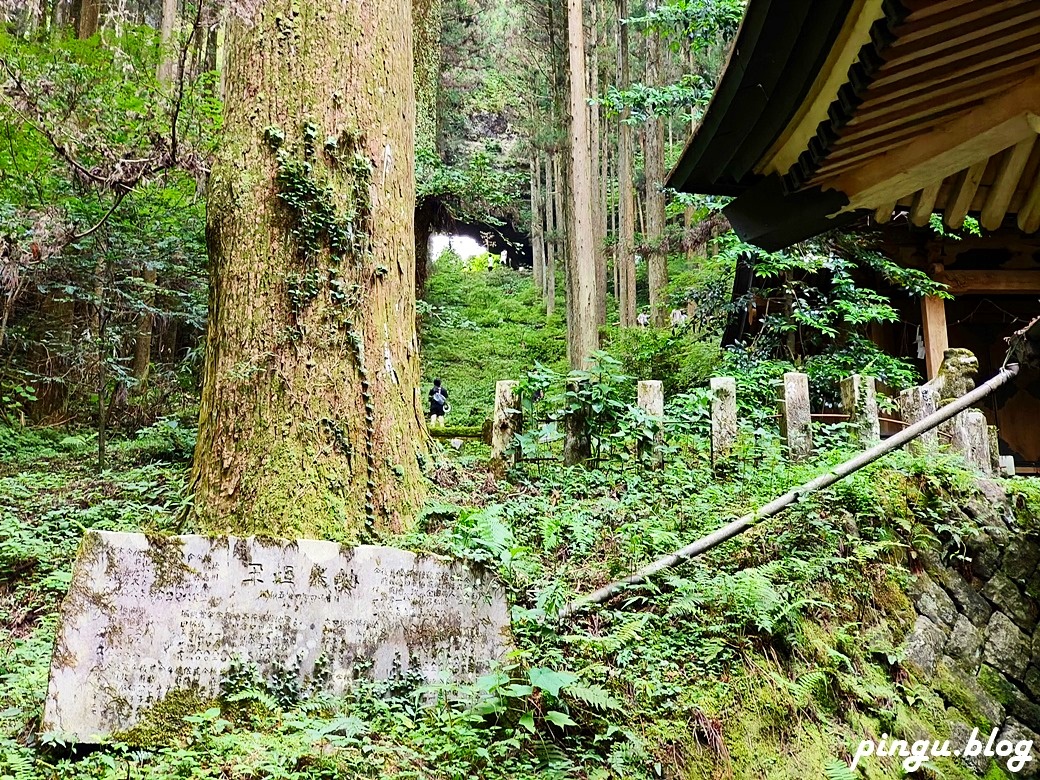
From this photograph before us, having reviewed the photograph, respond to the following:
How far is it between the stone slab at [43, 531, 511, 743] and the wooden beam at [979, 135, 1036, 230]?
2.93 metres

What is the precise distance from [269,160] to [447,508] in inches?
101

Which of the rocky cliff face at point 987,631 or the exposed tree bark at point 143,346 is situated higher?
the exposed tree bark at point 143,346

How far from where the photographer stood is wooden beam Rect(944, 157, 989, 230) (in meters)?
2.87

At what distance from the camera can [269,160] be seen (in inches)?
172

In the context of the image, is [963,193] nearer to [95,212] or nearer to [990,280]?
[95,212]

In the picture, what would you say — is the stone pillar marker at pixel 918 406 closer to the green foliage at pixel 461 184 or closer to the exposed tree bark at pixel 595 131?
the green foliage at pixel 461 184

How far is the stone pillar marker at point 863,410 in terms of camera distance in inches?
240

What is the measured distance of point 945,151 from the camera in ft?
8.29

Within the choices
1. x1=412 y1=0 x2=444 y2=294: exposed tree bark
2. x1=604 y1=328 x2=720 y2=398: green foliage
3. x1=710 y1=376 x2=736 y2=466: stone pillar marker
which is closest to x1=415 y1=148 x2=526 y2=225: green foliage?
x1=412 y1=0 x2=444 y2=294: exposed tree bark

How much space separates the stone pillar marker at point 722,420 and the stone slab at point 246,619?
3.08 meters

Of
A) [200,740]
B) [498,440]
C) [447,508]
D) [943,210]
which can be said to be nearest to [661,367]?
[498,440]

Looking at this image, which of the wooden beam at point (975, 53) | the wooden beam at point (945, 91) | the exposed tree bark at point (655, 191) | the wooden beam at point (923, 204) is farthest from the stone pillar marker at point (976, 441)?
the exposed tree bark at point (655, 191)

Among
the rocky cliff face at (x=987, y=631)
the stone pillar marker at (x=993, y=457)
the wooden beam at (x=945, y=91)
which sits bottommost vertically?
the rocky cliff face at (x=987, y=631)

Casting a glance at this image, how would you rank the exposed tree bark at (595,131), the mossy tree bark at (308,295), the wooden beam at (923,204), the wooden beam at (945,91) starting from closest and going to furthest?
the wooden beam at (945,91)
the wooden beam at (923,204)
the mossy tree bark at (308,295)
the exposed tree bark at (595,131)
